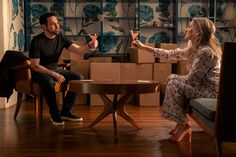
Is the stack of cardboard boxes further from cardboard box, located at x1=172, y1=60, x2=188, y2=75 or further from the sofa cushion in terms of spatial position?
the sofa cushion

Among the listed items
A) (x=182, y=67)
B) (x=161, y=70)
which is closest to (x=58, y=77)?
(x=161, y=70)

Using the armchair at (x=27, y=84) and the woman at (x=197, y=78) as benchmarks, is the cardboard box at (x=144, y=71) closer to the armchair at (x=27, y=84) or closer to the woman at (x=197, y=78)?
the armchair at (x=27, y=84)

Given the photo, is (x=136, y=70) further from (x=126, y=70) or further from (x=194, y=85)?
(x=194, y=85)

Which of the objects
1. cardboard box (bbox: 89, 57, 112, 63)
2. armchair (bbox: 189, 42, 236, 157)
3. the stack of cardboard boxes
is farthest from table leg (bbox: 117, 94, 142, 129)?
cardboard box (bbox: 89, 57, 112, 63)

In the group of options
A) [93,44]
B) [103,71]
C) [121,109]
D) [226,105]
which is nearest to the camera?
[226,105]

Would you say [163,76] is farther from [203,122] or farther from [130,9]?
[203,122]

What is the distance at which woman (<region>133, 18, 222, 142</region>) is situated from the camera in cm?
288

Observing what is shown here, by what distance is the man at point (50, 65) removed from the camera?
3779 mm

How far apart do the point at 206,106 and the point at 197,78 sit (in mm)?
434

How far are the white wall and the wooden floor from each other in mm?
951

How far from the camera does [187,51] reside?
329 cm

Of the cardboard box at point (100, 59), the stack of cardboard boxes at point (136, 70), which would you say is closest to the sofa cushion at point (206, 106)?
the stack of cardboard boxes at point (136, 70)

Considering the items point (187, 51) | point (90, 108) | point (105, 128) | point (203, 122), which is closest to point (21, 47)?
point (90, 108)

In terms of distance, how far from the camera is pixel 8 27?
16.1ft
